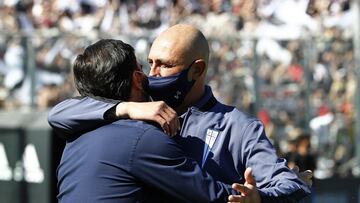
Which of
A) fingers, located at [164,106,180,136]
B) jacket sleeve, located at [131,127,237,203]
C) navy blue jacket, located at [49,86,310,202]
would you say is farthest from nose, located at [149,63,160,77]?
jacket sleeve, located at [131,127,237,203]

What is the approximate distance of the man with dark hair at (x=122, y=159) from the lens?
385cm

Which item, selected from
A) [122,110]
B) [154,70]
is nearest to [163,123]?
[122,110]

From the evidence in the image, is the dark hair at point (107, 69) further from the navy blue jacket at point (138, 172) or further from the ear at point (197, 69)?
the ear at point (197, 69)

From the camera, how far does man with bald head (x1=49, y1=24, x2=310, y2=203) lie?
13.1ft

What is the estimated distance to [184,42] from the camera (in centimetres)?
441

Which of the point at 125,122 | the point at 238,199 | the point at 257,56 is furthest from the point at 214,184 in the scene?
the point at 257,56

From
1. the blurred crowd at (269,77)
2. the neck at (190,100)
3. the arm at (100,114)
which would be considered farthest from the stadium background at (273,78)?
the arm at (100,114)

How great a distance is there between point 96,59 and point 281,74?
8818 mm

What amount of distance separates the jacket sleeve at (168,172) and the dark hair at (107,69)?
0.26m

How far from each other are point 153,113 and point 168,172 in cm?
26

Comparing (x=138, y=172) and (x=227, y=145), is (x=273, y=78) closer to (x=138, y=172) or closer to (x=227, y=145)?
(x=227, y=145)

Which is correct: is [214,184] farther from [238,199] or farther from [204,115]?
[204,115]

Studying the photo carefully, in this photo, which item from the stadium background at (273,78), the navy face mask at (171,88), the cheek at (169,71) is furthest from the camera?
the stadium background at (273,78)

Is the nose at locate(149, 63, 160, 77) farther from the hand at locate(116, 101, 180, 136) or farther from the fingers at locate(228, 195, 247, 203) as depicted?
the fingers at locate(228, 195, 247, 203)
